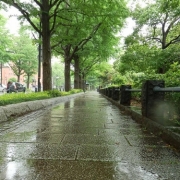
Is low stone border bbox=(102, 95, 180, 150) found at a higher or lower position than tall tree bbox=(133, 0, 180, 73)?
lower

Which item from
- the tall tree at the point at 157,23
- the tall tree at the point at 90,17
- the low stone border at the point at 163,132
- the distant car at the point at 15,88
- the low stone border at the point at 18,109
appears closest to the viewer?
the low stone border at the point at 163,132

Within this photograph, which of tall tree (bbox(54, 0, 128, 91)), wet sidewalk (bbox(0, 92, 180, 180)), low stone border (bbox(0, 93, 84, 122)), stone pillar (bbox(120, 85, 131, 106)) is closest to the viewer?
wet sidewalk (bbox(0, 92, 180, 180))

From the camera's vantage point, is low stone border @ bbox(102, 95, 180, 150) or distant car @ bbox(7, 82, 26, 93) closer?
low stone border @ bbox(102, 95, 180, 150)

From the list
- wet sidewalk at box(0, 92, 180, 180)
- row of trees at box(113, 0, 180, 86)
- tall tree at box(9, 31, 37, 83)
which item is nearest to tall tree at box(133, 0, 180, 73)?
row of trees at box(113, 0, 180, 86)

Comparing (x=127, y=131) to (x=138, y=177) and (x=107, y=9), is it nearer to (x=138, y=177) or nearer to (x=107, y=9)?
(x=138, y=177)

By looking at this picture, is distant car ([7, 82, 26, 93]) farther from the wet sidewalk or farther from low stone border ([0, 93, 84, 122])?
the wet sidewalk

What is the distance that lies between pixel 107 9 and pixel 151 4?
6.47 metres

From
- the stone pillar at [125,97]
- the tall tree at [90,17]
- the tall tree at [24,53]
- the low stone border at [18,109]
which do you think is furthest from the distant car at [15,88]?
the stone pillar at [125,97]

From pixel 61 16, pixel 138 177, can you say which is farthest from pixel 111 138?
pixel 61 16

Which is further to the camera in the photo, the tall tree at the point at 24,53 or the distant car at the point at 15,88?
the tall tree at the point at 24,53

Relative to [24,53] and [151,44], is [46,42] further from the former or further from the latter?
[24,53]

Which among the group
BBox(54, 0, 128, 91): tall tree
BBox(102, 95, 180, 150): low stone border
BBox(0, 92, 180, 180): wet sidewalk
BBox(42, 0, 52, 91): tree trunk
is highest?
BBox(54, 0, 128, 91): tall tree

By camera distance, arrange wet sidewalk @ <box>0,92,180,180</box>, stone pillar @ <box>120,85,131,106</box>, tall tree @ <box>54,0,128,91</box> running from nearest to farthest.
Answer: wet sidewalk @ <box>0,92,180,180</box>, stone pillar @ <box>120,85,131,106</box>, tall tree @ <box>54,0,128,91</box>

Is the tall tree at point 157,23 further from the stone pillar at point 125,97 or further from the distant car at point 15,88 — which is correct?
the distant car at point 15,88
